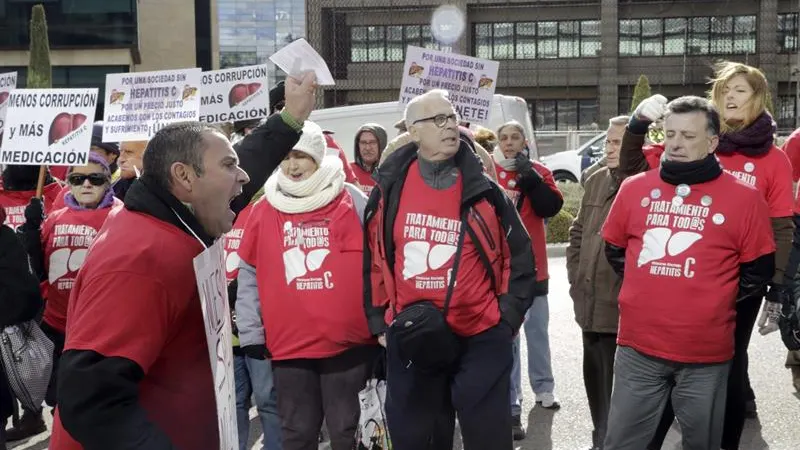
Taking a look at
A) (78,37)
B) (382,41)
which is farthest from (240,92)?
(382,41)

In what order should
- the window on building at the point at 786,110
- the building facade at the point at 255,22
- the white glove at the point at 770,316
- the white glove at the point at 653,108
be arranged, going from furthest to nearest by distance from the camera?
the building facade at the point at 255,22 < the window on building at the point at 786,110 < the white glove at the point at 770,316 < the white glove at the point at 653,108

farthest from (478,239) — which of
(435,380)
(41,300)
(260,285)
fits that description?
(41,300)

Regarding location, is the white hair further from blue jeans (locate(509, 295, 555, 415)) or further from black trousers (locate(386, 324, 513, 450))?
blue jeans (locate(509, 295, 555, 415))

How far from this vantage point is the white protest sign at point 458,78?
29.9 ft

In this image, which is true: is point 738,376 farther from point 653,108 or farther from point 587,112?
point 587,112

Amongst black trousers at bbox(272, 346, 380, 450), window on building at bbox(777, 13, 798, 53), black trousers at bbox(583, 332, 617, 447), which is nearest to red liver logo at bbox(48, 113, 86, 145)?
black trousers at bbox(272, 346, 380, 450)

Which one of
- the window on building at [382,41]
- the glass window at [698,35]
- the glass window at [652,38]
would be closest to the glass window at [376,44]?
the window on building at [382,41]

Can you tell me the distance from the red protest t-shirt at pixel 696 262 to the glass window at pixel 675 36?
149ft

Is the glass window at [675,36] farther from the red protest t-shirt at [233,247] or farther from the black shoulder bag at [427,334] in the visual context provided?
the black shoulder bag at [427,334]

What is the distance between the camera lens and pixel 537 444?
6723 mm

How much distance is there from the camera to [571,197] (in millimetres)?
19438

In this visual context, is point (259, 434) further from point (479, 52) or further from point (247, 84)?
point (479, 52)

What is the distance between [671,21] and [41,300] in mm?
45460

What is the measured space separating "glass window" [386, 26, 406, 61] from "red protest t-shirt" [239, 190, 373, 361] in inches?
1728
